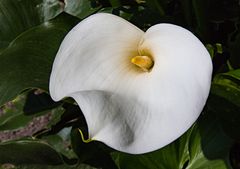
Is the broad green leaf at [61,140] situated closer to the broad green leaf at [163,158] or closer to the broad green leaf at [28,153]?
the broad green leaf at [28,153]

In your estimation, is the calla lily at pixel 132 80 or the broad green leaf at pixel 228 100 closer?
the calla lily at pixel 132 80

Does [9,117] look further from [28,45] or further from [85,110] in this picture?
[85,110]

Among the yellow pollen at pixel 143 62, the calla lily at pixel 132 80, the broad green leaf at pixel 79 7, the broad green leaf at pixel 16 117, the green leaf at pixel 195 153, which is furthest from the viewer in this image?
the broad green leaf at pixel 16 117

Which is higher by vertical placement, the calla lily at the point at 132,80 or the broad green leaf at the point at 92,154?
the calla lily at the point at 132,80

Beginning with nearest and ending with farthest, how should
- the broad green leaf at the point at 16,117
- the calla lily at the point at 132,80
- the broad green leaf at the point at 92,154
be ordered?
the calla lily at the point at 132,80 → the broad green leaf at the point at 92,154 → the broad green leaf at the point at 16,117

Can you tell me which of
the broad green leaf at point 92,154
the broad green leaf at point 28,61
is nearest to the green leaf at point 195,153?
the broad green leaf at point 92,154

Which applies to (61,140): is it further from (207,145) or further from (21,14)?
(207,145)

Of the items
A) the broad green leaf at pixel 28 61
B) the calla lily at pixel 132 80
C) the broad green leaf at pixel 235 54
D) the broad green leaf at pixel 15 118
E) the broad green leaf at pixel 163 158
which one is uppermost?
the calla lily at pixel 132 80

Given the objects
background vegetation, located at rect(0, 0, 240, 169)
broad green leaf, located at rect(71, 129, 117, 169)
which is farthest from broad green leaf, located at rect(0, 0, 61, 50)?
broad green leaf, located at rect(71, 129, 117, 169)

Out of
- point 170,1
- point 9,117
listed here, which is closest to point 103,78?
point 170,1
